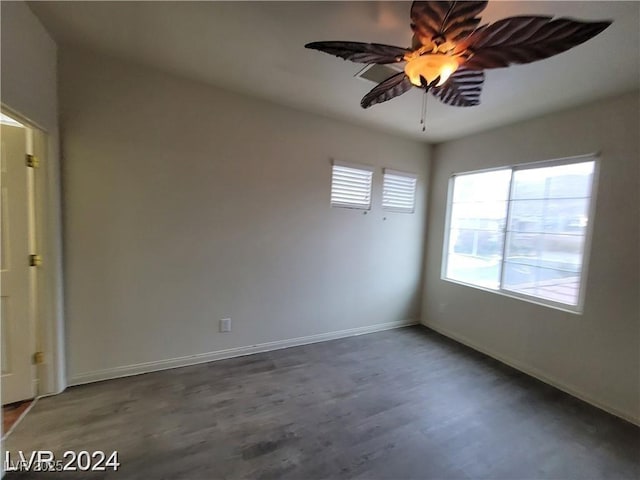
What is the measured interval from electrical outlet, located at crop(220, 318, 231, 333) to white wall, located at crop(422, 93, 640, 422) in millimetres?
2908

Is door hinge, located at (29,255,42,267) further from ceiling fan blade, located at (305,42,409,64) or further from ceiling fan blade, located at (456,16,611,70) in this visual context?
ceiling fan blade, located at (456,16,611,70)

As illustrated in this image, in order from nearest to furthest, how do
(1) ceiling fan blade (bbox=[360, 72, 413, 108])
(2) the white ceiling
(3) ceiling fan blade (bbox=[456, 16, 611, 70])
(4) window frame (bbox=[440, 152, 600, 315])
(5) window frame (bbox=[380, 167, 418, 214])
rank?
1. (3) ceiling fan blade (bbox=[456, 16, 611, 70])
2. (2) the white ceiling
3. (1) ceiling fan blade (bbox=[360, 72, 413, 108])
4. (4) window frame (bbox=[440, 152, 600, 315])
5. (5) window frame (bbox=[380, 167, 418, 214])

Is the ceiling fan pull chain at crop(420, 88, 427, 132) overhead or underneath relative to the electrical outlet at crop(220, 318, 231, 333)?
overhead

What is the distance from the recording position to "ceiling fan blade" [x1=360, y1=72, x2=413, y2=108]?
5.70 ft

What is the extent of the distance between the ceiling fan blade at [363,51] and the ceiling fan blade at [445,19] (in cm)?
14

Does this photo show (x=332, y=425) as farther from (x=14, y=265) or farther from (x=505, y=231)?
(x=505, y=231)

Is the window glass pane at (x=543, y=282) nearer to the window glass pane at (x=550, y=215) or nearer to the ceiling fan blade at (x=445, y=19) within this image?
the window glass pane at (x=550, y=215)

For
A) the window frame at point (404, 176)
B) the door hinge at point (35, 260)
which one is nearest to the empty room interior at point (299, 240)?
the door hinge at point (35, 260)

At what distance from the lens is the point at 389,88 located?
1838 millimetres

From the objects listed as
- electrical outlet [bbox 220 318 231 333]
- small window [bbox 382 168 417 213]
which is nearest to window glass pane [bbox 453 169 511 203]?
small window [bbox 382 168 417 213]

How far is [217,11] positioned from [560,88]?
2.66 metres

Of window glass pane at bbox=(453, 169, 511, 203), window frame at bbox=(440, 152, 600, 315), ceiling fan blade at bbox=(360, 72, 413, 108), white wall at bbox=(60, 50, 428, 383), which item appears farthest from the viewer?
window glass pane at bbox=(453, 169, 511, 203)

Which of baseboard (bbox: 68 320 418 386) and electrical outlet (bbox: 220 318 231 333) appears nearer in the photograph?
baseboard (bbox: 68 320 418 386)

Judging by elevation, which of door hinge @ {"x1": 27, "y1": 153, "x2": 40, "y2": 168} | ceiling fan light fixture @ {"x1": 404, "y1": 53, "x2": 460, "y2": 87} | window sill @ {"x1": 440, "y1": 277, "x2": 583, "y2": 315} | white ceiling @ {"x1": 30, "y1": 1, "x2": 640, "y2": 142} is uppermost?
white ceiling @ {"x1": 30, "y1": 1, "x2": 640, "y2": 142}
